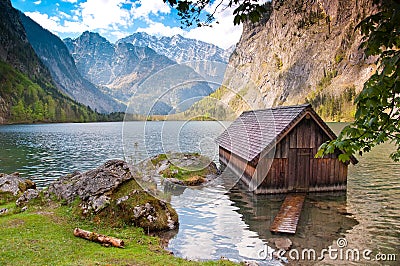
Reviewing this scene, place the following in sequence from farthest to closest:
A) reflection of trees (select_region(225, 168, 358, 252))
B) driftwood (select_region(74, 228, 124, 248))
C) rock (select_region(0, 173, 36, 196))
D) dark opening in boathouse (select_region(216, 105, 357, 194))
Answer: dark opening in boathouse (select_region(216, 105, 357, 194)) < rock (select_region(0, 173, 36, 196)) < reflection of trees (select_region(225, 168, 358, 252)) < driftwood (select_region(74, 228, 124, 248))

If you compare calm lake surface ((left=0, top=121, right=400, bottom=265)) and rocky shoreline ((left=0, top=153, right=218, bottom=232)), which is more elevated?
rocky shoreline ((left=0, top=153, right=218, bottom=232))

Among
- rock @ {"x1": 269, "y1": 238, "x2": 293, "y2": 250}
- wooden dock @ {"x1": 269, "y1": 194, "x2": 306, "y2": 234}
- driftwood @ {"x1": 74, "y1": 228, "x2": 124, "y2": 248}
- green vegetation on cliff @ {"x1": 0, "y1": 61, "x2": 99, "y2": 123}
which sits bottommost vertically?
rock @ {"x1": 269, "y1": 238, "x2": 293, "y2": 250}

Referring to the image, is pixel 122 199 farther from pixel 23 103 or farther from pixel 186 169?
pixel 23 103

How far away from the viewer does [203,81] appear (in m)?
14.4

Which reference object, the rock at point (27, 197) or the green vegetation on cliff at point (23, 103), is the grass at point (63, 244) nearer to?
the rock at point (27, 197)

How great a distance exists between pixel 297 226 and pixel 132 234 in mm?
8533

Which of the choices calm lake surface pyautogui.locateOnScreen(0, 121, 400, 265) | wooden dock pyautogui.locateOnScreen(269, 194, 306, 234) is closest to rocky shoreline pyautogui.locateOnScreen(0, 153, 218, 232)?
calm lake surface pyautogui.locateOnScreen(0, 121, 400, 265)

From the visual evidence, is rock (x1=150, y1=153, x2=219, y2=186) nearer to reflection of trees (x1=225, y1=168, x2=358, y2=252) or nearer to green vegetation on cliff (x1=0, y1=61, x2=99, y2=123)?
reflection of trees (x1=225, y1=168, x2=358, y2=252)

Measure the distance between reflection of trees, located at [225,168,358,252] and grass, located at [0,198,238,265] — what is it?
5.35 metres

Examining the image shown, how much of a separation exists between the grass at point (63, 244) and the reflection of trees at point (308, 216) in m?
5.35

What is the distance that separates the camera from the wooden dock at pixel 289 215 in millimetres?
15459

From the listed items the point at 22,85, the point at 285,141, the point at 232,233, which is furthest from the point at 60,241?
the point at 22,85

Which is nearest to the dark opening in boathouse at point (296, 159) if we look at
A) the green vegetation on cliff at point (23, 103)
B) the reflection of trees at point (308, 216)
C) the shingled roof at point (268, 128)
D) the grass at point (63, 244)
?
the shingled roof at point (268, 128)

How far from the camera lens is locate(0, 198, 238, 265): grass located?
32.0 ft
